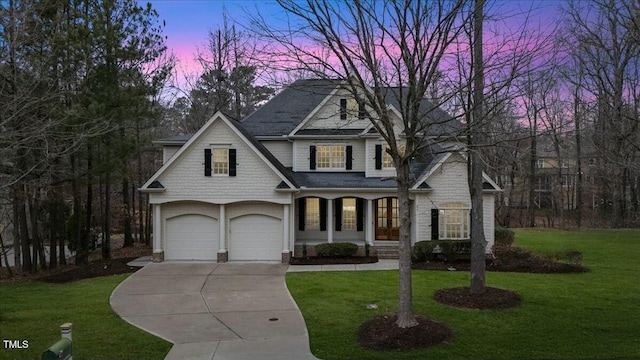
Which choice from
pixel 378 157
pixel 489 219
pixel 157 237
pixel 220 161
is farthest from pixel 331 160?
pixel 157 237

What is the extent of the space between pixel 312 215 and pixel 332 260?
11.6 ft

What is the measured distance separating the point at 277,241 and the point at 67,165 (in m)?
8.65

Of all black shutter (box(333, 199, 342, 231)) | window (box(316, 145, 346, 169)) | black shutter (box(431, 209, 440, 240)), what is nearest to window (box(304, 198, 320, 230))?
black shutter (box(333, 199, 342, 231))

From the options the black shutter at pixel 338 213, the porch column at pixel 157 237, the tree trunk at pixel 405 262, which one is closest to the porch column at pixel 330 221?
the black shutter at pixel 338 213

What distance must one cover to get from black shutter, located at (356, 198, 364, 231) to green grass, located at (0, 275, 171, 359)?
10729 millimetres

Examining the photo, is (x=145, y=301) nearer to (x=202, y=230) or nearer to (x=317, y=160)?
(x=202, y=230)

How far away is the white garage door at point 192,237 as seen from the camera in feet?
57.0

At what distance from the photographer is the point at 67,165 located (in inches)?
648

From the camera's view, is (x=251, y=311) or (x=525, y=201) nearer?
(x=251, y=311)

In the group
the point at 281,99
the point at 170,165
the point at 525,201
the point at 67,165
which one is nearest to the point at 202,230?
the point at 170,165

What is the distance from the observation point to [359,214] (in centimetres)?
2023

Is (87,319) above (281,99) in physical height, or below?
below

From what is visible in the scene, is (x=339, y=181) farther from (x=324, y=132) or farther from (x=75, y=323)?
(x=75, y=323)

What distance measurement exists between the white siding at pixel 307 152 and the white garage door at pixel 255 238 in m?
3.55
